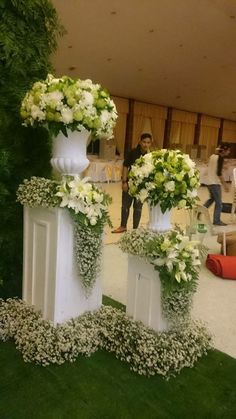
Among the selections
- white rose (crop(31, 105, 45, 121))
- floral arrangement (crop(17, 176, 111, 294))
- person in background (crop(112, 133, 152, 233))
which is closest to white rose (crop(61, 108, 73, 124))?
white rose (crop(31, 105, 45, 121))

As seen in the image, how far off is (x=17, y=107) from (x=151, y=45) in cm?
637

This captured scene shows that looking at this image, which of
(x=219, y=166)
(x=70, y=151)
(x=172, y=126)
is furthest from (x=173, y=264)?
(x=172, y=126)

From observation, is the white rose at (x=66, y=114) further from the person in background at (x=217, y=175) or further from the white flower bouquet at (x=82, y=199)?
the person in background at (x=217, y=175)

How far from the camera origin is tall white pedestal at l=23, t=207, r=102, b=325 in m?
2.07

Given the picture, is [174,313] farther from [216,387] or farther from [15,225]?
[15,225]

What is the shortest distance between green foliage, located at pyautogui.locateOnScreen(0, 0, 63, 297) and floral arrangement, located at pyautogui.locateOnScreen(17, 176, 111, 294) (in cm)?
20

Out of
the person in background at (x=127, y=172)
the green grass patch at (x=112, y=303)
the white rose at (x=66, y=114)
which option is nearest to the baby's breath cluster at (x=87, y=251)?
the white rose at (x=66, y=114)

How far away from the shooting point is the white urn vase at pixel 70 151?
2.04m

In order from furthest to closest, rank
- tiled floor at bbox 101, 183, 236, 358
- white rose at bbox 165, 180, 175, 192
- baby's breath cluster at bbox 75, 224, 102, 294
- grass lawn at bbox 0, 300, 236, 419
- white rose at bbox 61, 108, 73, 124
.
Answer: tiled floor at bbox 101, 183, 236, 358 → baby's breath cluster at bbox 75, 224, 102, 294 → white rose at bbox 165, 180, 175, 192 → white rose at bbox 61, 108, 73, 124 → grass lawn at bbox 0, 300, 236, 419

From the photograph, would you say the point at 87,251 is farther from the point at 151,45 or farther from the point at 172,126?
the point at 172,126

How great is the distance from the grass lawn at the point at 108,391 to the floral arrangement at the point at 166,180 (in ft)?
3.19

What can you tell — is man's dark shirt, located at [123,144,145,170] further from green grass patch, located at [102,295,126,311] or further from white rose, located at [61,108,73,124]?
white rose, located at [61,108,73,124]

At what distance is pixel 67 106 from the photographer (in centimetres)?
187

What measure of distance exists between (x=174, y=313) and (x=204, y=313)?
92cm
